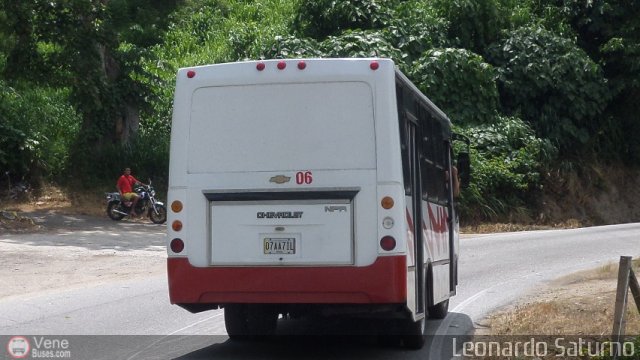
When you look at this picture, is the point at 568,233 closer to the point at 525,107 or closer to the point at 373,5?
the point at 525,107

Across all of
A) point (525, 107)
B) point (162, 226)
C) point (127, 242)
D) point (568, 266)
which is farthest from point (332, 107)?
point (525, 107)

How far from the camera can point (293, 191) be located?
32.6ft

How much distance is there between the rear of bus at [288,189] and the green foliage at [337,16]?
91.1 ft

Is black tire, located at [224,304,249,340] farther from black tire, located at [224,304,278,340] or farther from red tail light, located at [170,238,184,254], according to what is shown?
red tail light, located at [170,238,184,254]

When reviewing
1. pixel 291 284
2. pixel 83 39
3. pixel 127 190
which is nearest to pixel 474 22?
pixel 127 190

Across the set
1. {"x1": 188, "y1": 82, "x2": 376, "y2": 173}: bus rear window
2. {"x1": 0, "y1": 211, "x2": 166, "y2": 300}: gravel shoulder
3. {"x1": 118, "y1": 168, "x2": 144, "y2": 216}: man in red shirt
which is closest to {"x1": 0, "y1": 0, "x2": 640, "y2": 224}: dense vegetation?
{"x1": 118, "y1": 168, "x2": 144, "y2": 216}: man in red shirt

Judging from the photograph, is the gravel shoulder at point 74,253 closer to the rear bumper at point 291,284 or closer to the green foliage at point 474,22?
the rear bumper at point 291,284

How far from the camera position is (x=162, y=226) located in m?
29.0

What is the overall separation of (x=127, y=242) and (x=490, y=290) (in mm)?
10424

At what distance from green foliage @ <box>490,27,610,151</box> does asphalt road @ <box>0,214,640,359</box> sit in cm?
1498

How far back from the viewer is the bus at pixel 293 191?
32.0ft

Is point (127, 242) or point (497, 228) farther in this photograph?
point (497, 228)

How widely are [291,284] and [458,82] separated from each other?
84.4 ft

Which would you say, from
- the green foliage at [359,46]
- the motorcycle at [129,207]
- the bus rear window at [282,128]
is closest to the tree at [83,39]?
the motorcycle at [129,207]
